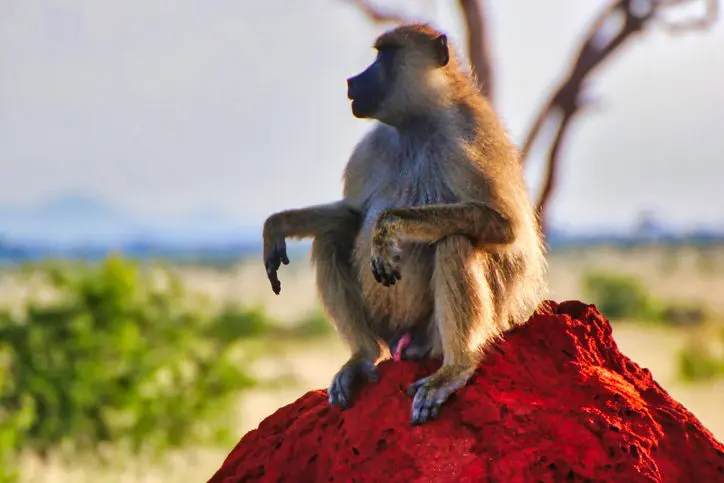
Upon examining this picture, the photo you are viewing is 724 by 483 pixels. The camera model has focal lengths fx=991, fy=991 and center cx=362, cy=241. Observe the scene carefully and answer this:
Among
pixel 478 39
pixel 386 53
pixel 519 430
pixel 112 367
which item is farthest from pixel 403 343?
pixel 478 39

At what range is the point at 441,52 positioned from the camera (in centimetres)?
487

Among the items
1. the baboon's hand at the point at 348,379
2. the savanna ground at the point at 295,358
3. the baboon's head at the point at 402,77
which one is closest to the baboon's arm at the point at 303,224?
the savanna ground at the point at 295,358

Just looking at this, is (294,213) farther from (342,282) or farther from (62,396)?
(62,396)

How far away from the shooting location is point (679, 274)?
218ft

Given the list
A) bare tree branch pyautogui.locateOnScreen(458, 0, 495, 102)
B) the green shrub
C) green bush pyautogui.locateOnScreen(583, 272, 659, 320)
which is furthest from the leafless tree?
green bush pyautogui.locateOnScreen(583, 272, 659, 320)

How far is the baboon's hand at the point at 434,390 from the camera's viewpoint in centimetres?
404

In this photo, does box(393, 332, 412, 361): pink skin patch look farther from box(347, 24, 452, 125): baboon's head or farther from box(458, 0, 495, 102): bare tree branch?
box(458, 0, 495, 102): bare tree branch

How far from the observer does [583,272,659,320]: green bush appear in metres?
33.6

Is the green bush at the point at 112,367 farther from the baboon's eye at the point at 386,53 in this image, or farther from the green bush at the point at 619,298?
the green bush at the point at 619,298

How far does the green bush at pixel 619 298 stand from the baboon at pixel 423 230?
29531 mm

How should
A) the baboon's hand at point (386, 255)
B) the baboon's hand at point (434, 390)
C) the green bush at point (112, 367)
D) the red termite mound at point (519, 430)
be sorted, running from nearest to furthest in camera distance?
the red termite mound at point (519, 430) → the baboon's hand at point (434, 390) → the baboon's hand at point (386, 255) → the green bush at point (112, 367)

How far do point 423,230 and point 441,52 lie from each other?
112 cm

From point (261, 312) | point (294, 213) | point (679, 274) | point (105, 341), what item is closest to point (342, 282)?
point (294, 213)

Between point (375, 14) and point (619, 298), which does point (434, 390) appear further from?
point (619, 298)
